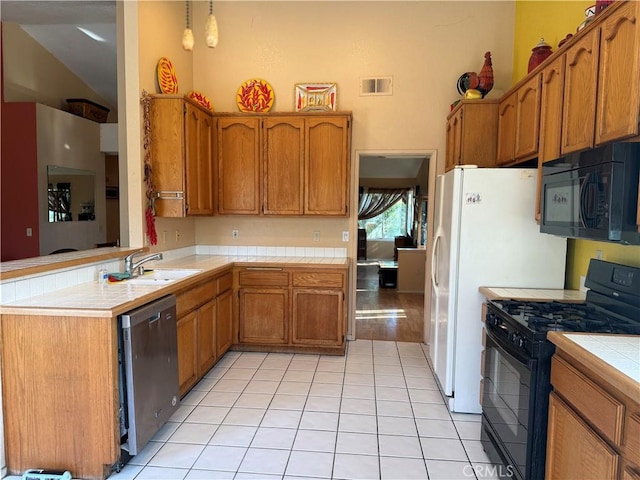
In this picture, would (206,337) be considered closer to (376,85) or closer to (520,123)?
(520,123)

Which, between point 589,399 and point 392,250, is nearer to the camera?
point 589,399

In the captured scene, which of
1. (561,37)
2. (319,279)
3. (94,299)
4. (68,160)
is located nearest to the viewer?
(94,299)

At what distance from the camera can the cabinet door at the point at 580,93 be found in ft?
6.19

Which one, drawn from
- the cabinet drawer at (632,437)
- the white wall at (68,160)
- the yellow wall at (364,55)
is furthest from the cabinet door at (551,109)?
the white wall at (68,160)

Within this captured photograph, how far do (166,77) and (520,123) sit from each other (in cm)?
305

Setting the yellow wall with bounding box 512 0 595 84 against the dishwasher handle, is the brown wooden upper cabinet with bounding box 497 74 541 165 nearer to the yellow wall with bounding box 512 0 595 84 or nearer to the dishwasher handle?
the yellow wall with bounding box 512 0 595 84

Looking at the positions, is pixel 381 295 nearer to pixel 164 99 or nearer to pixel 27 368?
pixel 164 99

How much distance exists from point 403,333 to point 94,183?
519cm

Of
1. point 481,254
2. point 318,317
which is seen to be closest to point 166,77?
point 318,317

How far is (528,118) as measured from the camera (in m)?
2.69

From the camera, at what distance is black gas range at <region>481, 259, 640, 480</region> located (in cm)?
169

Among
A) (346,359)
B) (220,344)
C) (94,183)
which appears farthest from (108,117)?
(346,359)

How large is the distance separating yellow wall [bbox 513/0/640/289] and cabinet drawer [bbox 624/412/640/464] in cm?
120

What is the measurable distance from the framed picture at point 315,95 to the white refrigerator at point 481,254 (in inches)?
76.4
